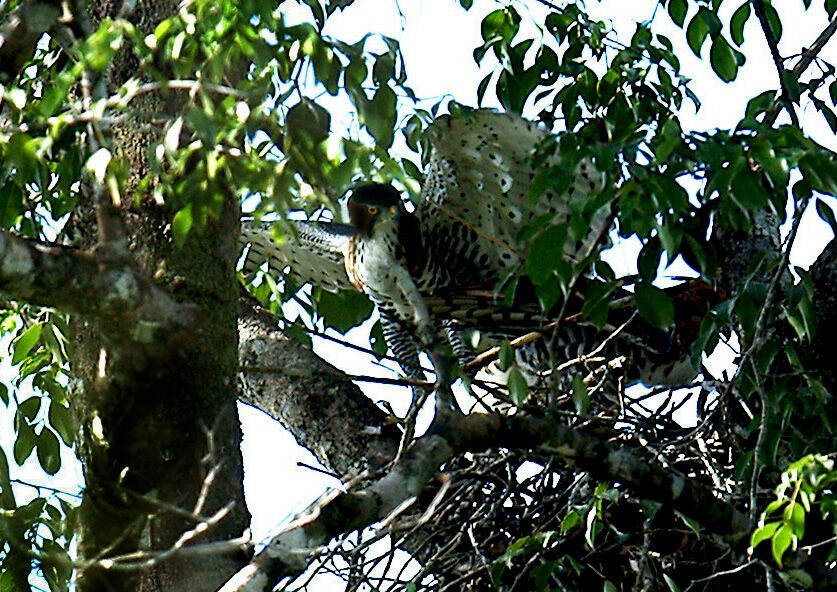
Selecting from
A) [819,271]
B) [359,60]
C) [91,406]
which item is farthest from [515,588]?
[359,60]

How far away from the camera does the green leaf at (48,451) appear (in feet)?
12.6

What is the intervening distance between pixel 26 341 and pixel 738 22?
2.07 meters

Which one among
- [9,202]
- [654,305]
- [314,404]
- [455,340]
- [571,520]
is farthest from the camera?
[455,340]

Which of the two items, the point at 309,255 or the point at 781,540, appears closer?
the point at 781,540

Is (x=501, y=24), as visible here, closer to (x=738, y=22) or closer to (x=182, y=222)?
(x=738, y=22)

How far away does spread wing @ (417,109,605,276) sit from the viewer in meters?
4.59

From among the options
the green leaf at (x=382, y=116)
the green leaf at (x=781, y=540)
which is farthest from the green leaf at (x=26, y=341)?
the green leaf at (x=781, y=540)

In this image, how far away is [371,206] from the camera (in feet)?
16.4

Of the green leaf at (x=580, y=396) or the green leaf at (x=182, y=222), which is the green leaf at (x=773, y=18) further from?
the green leaf at (x=182, y=222)

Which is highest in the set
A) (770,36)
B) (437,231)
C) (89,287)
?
(437,231)

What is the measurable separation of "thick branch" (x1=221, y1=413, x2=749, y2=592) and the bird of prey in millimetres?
1549

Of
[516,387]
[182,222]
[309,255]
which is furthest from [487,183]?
[182,222]

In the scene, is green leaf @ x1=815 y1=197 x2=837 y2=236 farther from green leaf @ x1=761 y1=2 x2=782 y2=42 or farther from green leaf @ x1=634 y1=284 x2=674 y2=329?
green leaf @ x1=761 y1=2 x2=782 y2=42

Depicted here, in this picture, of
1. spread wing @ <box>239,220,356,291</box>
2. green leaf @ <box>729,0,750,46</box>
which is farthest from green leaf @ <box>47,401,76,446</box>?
green leaf @ <box>729,0,750,46</box>
